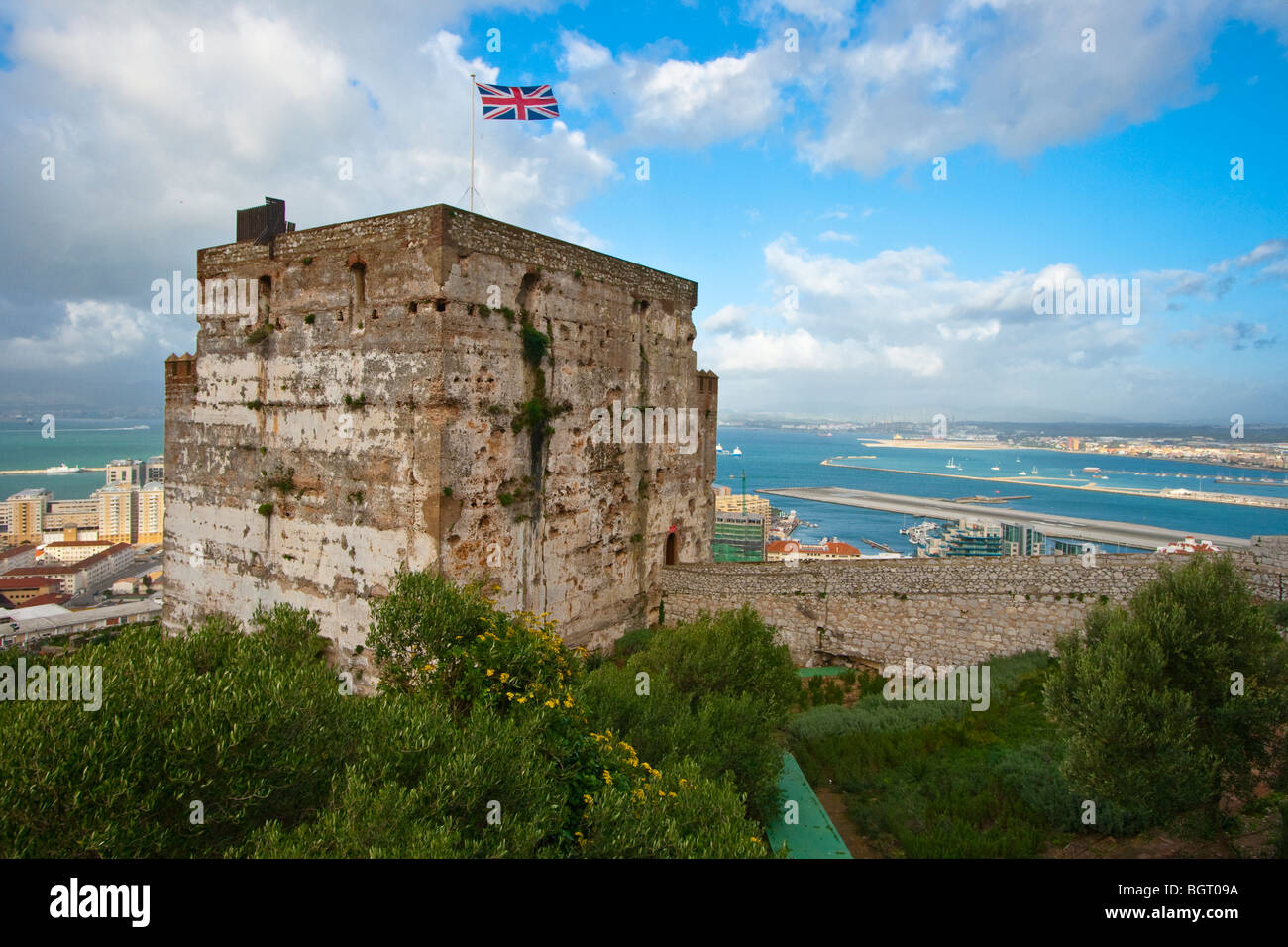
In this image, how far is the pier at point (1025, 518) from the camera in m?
54.5

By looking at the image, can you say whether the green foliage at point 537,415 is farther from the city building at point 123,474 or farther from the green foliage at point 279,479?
the city building at point 123,474

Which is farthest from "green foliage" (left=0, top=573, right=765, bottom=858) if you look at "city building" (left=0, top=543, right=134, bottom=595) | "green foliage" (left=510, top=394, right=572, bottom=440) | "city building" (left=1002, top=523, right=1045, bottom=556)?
"city building" (left=0, top=543, right=134, bottom=595)

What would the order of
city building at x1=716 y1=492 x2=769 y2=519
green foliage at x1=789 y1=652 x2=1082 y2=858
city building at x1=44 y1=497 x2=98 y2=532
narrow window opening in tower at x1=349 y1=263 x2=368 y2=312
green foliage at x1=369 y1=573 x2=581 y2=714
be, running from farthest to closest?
city building at x1=44 y1=497 x2=98 y2=532 → city building at x1=716 y1=492 x2=769 y2=519 → narrow window opening in tower at x1=349 y1=263 x2=368 y2=312 → green foliage at x1=789 y1=652 x2=1082 y2=858 → green foliage at x1=369 y1=573 x2=581 y2=714

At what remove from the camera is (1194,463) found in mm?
116438

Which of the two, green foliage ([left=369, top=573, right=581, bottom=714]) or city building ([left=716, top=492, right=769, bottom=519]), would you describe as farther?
city building ([left=716, top=492, right=769, bottom=519])

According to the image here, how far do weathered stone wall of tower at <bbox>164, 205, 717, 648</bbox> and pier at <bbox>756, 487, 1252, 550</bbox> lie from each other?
33608mm

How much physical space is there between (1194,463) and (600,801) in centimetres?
14402

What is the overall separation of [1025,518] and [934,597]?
2623 inches

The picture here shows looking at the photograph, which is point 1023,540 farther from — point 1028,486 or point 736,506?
point 1028,486

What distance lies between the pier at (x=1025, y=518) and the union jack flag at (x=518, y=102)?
1463 inches

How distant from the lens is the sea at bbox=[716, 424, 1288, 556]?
241 ft

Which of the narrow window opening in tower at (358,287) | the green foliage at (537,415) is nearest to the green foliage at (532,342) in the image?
the green foliage at (537,415)

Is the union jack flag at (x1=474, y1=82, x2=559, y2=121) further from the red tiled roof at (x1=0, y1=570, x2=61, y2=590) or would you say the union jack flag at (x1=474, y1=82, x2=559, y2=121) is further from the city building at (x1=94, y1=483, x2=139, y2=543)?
the city building at (x1=94, y1=483, x2=139, y2=543)

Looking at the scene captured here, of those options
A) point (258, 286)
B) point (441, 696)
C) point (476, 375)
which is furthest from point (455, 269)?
point (441, 696)
